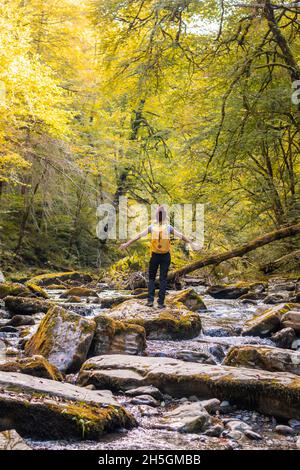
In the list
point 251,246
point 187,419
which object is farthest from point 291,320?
point 187,419

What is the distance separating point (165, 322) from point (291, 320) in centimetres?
188

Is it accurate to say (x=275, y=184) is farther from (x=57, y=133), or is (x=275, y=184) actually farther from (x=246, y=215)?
(x=57, y=133)

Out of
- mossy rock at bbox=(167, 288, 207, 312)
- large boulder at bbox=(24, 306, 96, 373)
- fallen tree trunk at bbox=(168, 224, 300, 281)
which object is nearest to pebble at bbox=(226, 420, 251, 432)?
large boulder at bbox=(24, 306, 96, 373)

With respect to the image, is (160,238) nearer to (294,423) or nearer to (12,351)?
(12,351)

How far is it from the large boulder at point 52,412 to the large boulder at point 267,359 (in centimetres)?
181

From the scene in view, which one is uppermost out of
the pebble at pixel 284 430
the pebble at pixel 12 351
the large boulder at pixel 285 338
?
the large boulder at pixel 285 338

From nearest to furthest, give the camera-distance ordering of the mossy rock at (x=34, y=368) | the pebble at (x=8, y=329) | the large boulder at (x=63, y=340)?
1. the mossy rock at (x=34, y=368)
2. the large boulder at (x=63, y=340)
3. the pebble at (x=8, y=329)

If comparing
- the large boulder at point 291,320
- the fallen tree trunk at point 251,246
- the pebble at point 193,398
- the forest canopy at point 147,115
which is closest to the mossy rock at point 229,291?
the forest canopy at point 147,115

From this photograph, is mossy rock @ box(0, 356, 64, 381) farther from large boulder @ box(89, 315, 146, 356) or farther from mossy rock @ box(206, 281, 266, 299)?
mossy rock @ box(206, 281, 266, 299)

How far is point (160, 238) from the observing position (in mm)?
8383

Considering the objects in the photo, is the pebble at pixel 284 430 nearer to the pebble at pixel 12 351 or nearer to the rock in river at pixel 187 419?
the rock in river at pixel 187 419

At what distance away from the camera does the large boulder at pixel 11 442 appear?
9.16 feet

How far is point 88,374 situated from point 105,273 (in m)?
14.9
